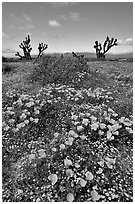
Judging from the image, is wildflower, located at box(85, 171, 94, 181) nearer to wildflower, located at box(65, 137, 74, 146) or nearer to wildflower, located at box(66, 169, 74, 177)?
wildflower, located at box(66, 169, 74, 177)

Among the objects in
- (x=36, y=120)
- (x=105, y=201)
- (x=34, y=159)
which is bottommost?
(x=105, y=201)

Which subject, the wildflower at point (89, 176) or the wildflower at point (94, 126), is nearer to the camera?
the wildflower at point (89, 176)

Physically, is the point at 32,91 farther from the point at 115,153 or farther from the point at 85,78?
the point at 115,153

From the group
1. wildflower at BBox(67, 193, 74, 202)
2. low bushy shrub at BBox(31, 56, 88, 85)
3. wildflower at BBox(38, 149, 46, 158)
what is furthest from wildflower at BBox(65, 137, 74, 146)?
low bushy shrub at BBox(31, 56, 88, 85)

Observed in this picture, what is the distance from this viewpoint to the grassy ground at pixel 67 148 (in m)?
4.60

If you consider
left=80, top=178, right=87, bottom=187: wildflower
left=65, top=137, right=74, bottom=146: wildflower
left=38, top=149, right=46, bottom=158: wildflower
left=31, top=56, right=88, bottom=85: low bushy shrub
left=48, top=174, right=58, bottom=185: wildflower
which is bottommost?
left=80, top=178, right=87, bottom=187: wildflower

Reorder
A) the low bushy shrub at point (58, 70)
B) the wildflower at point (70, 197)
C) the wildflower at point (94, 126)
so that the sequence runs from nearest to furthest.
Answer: the wildflower at point (70, 197) → the wildflower at point (94, 126) → the low bushy shrub at point (58, 70)

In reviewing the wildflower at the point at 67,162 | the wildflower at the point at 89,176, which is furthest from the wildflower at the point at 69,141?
the wildflower at the point at 89,176

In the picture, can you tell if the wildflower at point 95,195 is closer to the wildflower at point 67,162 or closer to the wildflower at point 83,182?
the wildflower at point 83,182

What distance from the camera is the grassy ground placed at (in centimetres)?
460

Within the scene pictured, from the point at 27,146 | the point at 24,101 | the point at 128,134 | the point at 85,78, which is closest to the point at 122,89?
the point at 85,78

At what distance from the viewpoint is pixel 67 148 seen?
17.8 ft

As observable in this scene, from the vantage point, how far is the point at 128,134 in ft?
20.9

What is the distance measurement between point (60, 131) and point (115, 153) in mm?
1767
